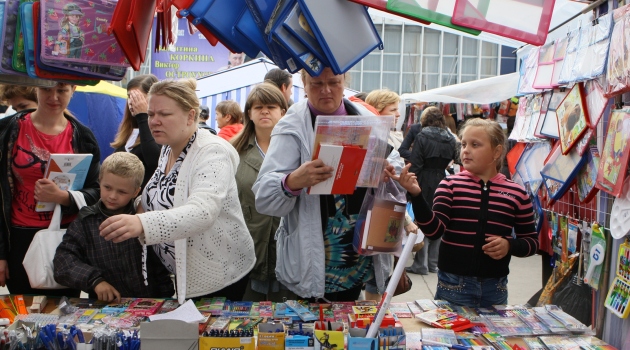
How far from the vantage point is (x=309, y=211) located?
2.38m

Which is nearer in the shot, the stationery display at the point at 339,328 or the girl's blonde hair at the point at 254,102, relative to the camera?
the stationery display at the point at 339,328

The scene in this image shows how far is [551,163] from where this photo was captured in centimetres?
306

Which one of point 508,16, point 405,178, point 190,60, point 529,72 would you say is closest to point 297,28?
point 508,16

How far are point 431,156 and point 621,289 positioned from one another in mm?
4278

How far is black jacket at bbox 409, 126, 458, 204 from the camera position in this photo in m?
6.38

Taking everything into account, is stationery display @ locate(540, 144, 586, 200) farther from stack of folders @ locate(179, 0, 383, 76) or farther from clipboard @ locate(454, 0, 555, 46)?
stack of folders @ locate(179, 0, 383, 76)

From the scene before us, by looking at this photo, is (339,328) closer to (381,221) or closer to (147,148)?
(381,221)

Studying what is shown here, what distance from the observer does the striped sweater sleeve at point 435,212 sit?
2548mm

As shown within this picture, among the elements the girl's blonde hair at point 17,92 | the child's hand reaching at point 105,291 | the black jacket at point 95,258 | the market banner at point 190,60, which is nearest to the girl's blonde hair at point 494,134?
the black jacket at point 95,258

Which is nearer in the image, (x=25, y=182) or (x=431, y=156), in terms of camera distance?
(x=25, y=182)

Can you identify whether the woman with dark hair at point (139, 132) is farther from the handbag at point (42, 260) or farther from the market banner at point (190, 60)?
the market banner at point (190, 60)

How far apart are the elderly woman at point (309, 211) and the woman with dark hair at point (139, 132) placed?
1.01m

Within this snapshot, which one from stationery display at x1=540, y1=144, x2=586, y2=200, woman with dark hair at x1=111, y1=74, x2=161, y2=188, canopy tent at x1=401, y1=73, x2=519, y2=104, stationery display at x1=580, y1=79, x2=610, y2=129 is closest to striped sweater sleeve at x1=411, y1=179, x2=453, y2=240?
stationery display at x1=540, y1=144, x2=586, y2=200

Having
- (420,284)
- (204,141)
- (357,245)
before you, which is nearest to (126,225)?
(204,141)
